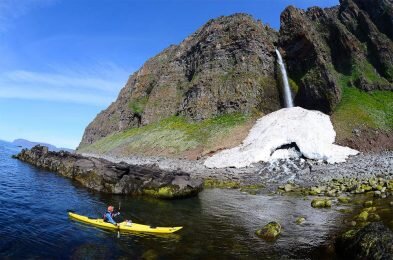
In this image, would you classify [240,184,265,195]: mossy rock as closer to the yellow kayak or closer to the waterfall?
the yellow kayak

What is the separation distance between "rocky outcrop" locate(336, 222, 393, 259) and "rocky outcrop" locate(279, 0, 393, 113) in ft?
198

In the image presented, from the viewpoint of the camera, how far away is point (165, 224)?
29.1 m

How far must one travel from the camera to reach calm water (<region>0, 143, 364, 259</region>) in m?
22.3

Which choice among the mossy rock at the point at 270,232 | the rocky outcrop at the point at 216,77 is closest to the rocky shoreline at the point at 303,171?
the mossy rock at the point at 270,232

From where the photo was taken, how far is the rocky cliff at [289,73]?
78.4 metres

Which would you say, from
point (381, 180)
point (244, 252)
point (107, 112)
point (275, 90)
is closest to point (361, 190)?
point (381, 180)

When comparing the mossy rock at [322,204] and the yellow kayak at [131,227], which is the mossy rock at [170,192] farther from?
the mossy rock at [322,204]

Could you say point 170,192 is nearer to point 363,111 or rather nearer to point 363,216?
point 363,216

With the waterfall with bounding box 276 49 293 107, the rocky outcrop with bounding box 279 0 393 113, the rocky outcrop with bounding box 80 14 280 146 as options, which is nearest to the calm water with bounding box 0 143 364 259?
the rocky outcrop with bounding box 279 0 393 113

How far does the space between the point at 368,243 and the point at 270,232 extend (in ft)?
25.6

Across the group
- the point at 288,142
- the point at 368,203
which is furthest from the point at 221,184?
the point at 368,203

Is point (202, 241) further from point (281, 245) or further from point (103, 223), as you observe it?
point (103, 223)

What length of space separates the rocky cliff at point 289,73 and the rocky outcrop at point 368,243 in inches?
1917

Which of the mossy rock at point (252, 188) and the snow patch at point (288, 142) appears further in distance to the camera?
the snow patch at point (288, 142)
